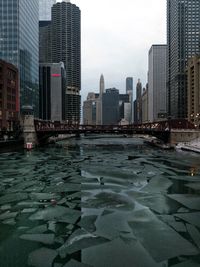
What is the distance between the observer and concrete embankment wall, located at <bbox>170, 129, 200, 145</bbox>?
123m

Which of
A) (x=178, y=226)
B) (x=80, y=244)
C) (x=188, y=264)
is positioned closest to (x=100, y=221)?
(x=80, y=244)

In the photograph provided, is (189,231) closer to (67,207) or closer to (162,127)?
(67,207)

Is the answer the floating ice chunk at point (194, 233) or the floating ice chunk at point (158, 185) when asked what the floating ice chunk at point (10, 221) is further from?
the floating ice chunk at point (158, 185)

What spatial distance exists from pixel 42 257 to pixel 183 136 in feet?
358

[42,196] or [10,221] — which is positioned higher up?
[42,196]

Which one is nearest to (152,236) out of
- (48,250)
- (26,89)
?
(48,250)

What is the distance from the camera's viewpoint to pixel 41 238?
23.6m

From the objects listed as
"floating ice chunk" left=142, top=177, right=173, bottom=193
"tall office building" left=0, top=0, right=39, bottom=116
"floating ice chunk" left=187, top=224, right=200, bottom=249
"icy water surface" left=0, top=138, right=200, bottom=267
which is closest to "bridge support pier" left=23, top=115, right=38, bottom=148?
"tall office building" left=0, top=0, right=39, bottom=116

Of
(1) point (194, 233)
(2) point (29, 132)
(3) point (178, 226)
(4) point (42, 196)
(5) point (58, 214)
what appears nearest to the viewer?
(1) point (194, 233)

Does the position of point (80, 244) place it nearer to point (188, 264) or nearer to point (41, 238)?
point (41, 238)

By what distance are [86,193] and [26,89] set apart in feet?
504

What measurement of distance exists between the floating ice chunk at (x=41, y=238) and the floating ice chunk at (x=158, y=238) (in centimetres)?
611

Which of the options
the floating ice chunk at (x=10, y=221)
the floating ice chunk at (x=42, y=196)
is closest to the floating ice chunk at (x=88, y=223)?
the floating ice chunk at (x=10, y=221)

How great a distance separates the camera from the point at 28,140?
121188 mm
